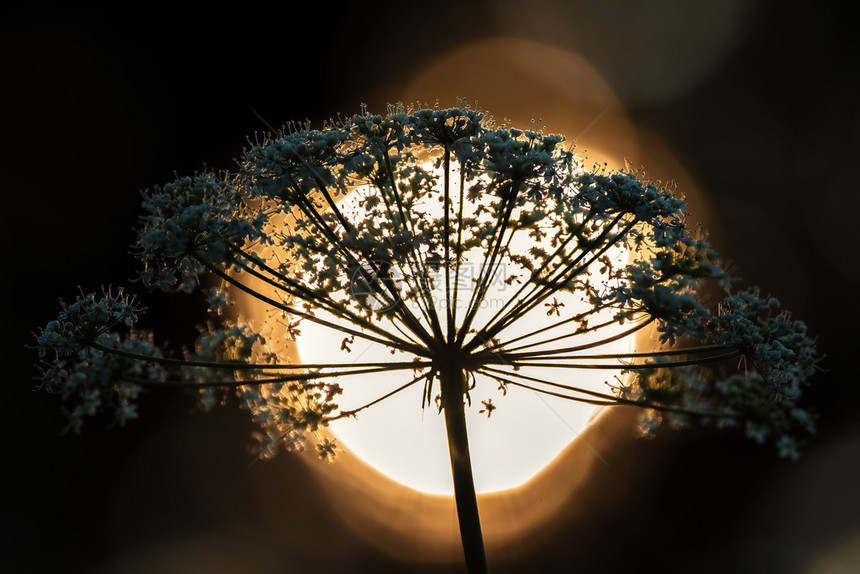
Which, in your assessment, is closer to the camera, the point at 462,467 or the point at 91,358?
the point at 462,467

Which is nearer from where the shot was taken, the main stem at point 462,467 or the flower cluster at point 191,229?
the main stem at point 462,467

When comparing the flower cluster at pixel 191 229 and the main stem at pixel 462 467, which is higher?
the flower cluster at pixel 191 229

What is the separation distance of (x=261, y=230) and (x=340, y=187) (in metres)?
0.63

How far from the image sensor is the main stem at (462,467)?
3223 mm

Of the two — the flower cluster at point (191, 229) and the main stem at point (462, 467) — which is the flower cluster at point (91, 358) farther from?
the main stem at point (462, 467)

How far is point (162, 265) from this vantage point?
409 centimetres

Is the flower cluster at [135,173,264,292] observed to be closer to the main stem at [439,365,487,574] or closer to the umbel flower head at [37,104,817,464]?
the umbel flower head at [37,104,817,464]

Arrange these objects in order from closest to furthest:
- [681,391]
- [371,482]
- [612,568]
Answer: [681,391], [612,568], [371,482]

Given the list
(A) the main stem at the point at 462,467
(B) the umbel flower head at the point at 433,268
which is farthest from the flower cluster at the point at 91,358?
(A) the main stem at the point at 462,467

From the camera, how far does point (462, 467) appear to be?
3.34m

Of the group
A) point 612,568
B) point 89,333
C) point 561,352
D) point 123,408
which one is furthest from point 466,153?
point 612,568

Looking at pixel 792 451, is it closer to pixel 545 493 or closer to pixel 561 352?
pixel 561 352

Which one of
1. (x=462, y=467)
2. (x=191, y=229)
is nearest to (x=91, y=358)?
(x=191, y=229)

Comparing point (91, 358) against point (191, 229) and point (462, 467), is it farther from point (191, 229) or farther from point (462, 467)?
point (462, 467)
